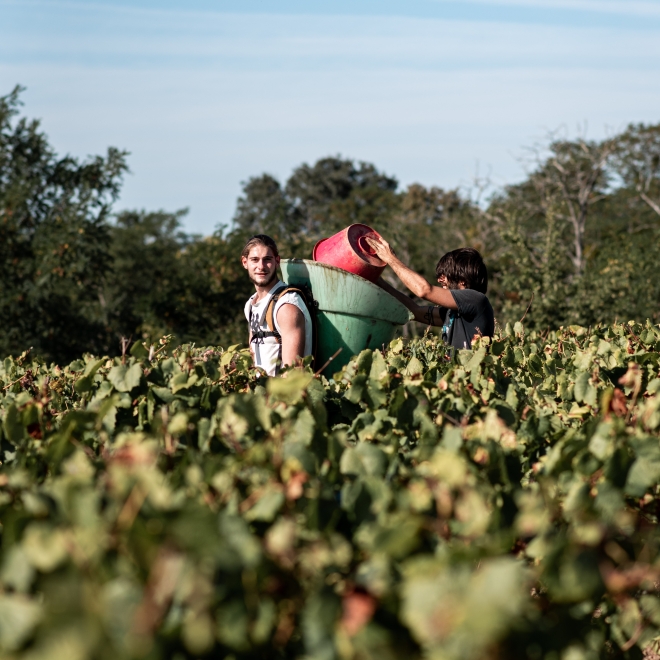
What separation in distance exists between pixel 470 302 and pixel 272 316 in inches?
53.7

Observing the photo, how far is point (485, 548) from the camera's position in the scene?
160 centimetres

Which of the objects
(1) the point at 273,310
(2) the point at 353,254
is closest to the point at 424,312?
(2) the point at 353,254

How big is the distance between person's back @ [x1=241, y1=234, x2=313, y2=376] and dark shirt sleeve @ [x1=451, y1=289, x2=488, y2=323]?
1086mm

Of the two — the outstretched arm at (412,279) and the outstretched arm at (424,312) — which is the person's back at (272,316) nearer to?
the outstretched arm at (412,279)

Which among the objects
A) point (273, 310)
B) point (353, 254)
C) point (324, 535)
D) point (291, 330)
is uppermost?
point (353, 254)

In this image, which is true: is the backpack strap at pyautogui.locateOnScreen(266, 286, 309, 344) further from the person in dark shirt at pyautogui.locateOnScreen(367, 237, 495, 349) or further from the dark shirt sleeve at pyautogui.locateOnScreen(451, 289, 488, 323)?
the dark shirt sleeve at pyautogui.locateOnScreen(451, 289, 488, 323)

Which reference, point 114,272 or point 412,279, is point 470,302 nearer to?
point 412,279

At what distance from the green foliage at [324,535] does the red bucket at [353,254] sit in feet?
7.62

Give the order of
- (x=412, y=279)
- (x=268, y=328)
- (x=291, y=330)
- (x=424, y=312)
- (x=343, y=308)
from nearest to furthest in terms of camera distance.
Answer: (x=291, y=330) → (x=268, y=328) → (x=343, y=308) → (x=412, y=279) → (x=424, y=312)

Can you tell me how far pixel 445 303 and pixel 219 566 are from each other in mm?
4374

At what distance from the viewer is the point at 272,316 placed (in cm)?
511

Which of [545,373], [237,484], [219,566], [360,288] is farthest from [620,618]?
[360,288]

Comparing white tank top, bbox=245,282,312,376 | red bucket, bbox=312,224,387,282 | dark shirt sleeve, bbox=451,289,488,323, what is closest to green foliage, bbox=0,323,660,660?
white tank top, bbox=245,282,312,376

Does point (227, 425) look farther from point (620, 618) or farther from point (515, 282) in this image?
point (515, 282)
